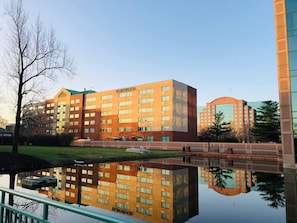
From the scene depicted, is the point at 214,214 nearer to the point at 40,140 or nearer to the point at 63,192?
the point at 63,192

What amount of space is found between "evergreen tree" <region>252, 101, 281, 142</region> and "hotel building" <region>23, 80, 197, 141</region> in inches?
1023

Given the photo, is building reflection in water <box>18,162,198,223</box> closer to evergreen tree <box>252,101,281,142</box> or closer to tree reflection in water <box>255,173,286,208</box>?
tree reflection in water <box>255,173,286,208</box>

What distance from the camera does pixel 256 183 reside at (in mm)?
16656

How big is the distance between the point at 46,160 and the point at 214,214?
19232 mm

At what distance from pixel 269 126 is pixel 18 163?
5724cm

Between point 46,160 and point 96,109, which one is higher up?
point 96,109

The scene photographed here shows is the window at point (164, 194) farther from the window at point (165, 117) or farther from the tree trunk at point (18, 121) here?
the window at point (165, 117)

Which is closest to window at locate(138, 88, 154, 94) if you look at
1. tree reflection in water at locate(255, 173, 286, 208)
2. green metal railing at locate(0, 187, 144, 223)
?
tree reflection in water at locate(255, 173, 286, 208)

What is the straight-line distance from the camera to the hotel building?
80.9 meters

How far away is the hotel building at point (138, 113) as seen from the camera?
80.9 metres

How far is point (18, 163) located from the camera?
21266mm

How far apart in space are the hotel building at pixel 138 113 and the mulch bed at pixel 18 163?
175 ft

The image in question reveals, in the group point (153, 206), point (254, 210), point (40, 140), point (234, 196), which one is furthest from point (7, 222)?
point (40, 140)

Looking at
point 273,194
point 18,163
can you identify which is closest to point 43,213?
point 273,194
